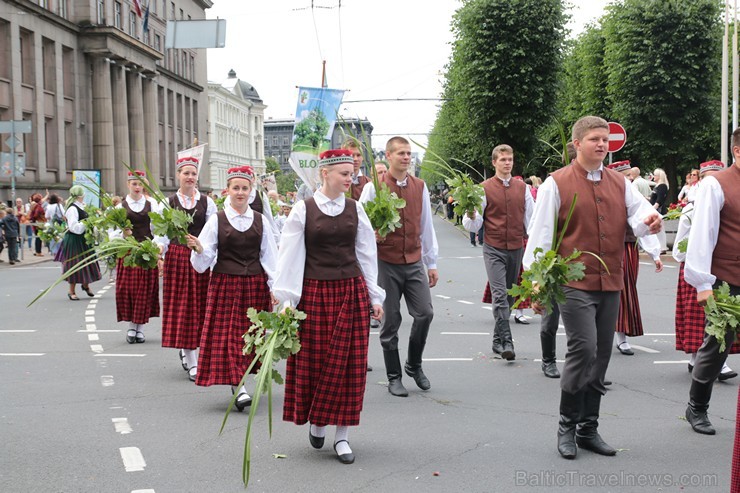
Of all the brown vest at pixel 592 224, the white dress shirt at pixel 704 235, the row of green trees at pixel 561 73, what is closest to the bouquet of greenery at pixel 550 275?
the brown vest at pixel 592 224

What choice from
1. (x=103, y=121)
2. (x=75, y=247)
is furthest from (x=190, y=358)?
(x=103, y=121)

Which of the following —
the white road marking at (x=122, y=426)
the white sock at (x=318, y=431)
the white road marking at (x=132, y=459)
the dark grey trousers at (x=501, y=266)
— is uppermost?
the dark grey trousers at (x=501, y=266)

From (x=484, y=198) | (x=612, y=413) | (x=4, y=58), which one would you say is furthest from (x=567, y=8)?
Answer: (x=612, y=413)

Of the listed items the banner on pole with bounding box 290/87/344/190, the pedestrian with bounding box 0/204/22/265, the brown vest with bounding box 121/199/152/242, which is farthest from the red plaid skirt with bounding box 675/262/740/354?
the pedestrian with bounding box 0/204/22/265

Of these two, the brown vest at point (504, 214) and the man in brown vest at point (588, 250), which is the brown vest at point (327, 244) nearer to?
the man in brown vest at point (588, 250)

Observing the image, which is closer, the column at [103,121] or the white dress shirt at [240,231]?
the white dress shirt at [240,231]

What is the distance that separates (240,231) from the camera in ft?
24.8

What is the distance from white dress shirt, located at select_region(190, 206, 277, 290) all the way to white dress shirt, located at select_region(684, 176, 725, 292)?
11.0 ft

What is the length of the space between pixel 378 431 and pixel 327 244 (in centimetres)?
153

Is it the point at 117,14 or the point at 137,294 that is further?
the point at 117,14

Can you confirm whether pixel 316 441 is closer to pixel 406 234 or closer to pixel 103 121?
pixel 406 234

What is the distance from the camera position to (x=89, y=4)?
4797 centimetres

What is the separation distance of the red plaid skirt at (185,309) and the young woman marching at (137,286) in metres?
2.30

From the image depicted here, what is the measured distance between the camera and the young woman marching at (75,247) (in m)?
15.5
